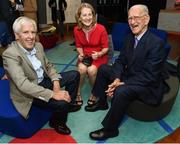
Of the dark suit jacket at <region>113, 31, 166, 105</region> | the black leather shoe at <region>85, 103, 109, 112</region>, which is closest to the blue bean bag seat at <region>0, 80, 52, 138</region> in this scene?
the black leather shoe at <region>85, 103, 109, 112</region>

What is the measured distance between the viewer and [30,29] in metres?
2.10

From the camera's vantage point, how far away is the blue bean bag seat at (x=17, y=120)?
6.97ft

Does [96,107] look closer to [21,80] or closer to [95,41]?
[95,41]

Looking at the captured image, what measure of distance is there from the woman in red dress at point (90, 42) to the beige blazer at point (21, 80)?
0.80 meters

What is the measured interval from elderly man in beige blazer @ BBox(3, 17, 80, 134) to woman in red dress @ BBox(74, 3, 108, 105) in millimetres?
554

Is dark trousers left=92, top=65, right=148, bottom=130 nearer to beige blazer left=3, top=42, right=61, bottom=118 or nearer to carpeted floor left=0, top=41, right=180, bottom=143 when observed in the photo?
carpeted floor left=0, top=41, right=180, bottom=143

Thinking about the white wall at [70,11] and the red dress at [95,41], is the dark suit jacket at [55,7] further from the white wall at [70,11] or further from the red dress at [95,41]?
the red dress at [95,41]

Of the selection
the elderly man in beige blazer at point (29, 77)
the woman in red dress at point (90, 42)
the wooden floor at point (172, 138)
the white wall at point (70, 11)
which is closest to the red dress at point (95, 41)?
the woman in red dress at point (90, 42)

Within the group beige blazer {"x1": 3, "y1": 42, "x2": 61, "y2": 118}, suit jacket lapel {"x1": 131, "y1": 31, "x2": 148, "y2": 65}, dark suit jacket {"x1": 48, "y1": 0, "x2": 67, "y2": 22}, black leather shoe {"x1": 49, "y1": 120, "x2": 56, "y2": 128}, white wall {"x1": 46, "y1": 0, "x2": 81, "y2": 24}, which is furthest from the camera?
white wall {"x1": 46, "y1": 0, "x2": 81, "y2": 24}

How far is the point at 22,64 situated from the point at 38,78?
0.26 m

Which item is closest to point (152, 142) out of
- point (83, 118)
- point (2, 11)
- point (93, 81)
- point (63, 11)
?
point (83, 118)

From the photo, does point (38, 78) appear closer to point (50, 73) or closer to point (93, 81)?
point (50, 73)

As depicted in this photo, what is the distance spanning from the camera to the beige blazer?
6.68 feet

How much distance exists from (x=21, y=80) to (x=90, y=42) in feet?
3.80
